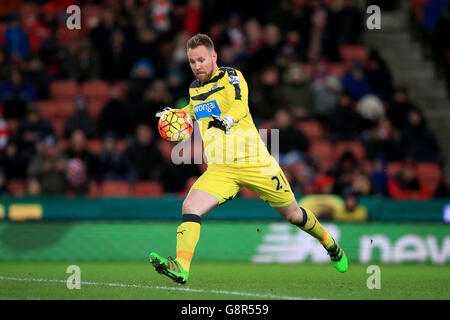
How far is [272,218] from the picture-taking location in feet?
44.6

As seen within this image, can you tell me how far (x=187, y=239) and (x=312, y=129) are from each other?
8.99 metres

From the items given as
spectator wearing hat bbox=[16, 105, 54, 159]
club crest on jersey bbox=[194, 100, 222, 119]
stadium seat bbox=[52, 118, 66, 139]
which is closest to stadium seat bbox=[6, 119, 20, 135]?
spectator wearing hat bbox=[16, 105, 54, 159]

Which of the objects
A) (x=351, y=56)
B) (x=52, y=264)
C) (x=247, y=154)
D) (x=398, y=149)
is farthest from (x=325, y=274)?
(x=351, y=56)

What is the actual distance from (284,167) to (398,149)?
294 cm

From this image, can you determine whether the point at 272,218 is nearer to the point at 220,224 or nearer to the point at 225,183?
the point at 220,224

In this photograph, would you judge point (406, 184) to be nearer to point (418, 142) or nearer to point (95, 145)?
point (418, 142)

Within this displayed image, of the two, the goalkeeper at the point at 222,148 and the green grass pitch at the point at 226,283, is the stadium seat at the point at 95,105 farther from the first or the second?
the goalkeeper at the point at 222,148

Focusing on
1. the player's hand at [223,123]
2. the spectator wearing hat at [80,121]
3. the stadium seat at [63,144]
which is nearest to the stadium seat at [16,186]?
the stadium seat at [63,144]

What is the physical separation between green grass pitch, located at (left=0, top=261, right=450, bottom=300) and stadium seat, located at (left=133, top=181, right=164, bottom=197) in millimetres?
2943

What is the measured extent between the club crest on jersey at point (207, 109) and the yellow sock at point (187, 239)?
1.13 metres

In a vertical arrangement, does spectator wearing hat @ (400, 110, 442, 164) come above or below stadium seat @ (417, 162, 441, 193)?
above

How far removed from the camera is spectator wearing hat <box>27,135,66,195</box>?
562 inches

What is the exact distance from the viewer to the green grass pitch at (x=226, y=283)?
7.81m

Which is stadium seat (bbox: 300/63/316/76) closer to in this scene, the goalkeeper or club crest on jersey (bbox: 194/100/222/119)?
the goalkeeper
